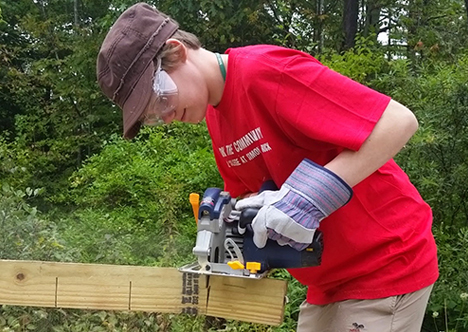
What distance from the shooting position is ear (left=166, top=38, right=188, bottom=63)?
148cm

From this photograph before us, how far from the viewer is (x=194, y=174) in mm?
5691

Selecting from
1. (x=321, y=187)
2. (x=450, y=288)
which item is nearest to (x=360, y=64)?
(x=450, y=288)

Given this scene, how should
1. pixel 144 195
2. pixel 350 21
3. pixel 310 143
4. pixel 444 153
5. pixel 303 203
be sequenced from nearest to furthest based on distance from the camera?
1. pixel 303 203
2. pixel 310 143
3. pixel 444 153
4. pixel 144 195
5. pixel 350 21

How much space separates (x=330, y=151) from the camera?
1.52 metres

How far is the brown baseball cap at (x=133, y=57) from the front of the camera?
1.47m

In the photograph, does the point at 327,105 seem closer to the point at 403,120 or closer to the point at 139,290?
the point at 403,120

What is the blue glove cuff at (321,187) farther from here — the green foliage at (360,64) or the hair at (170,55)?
the green foliage at (360,64)

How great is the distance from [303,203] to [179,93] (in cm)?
49

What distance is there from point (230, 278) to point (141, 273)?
1.10ft

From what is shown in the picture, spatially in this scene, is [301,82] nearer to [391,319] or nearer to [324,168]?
[324,168]

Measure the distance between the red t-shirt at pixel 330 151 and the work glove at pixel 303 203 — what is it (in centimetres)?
10

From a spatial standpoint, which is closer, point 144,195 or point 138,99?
point 138,99

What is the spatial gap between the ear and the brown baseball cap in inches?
0.8

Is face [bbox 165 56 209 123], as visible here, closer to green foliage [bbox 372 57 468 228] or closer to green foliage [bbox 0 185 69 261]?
green foliage [bbox 372 57 468 228]
